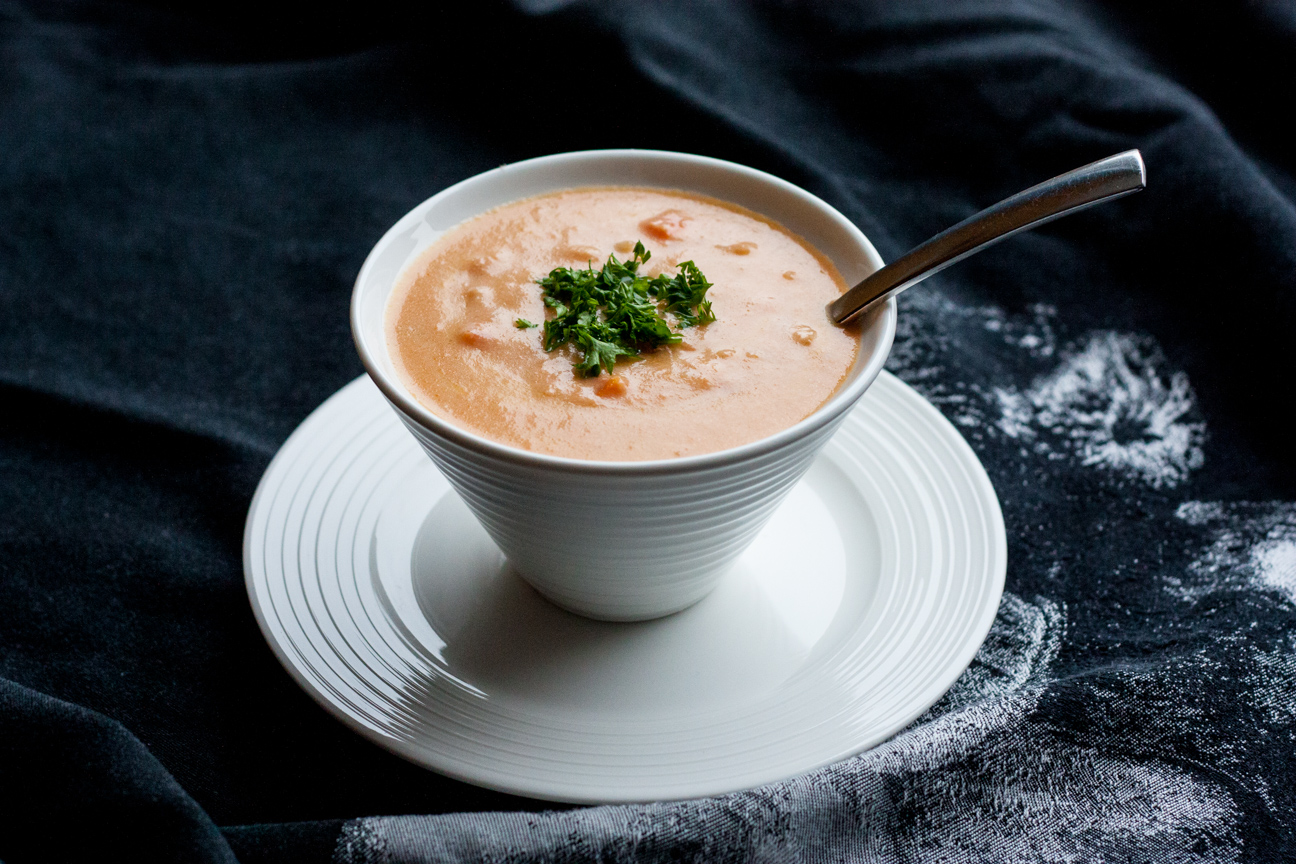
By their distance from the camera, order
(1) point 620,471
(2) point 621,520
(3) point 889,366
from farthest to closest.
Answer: (3) point 889,366, (2) point 621,520, (1) point 620,471

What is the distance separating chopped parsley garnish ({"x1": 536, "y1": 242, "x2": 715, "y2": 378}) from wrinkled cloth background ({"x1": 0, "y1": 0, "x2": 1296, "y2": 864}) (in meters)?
0.54

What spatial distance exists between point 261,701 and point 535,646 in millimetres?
378

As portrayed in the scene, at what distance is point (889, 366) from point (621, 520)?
3.32 ft

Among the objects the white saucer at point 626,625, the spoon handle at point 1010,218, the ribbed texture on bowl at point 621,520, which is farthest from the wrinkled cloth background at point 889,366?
the spoon handle at point 1010,218

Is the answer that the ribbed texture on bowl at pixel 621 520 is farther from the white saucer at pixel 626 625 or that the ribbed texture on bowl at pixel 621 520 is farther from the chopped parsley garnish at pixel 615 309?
the chopped parsley garnish at pixel 615 309

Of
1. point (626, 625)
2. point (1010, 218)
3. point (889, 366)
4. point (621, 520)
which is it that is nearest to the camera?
point (621, 520)

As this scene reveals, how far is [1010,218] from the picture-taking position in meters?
1.43

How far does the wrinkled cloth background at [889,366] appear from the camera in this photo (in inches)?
52.6

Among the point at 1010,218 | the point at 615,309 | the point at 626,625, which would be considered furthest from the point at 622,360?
the point at 1010,218

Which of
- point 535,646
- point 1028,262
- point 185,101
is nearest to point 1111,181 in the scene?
point 535,646

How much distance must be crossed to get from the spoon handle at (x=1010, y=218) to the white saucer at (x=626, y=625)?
0.37 meters

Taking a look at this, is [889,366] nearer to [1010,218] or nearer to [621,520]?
[1010,218]

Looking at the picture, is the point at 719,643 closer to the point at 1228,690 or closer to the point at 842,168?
the point at 1228,690

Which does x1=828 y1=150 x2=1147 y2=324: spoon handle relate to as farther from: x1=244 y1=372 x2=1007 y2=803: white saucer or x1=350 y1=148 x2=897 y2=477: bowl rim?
x1=244 y1=372 x2=1007 y2=803: white saucer
